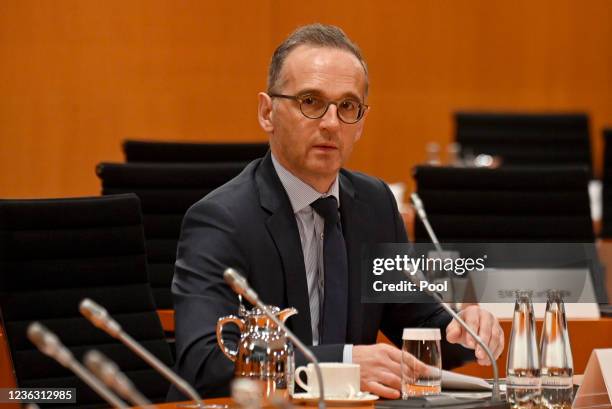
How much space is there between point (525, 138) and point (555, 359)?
5707 millimetres

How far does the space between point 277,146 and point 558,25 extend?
667 centimetres

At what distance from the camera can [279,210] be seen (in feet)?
9.25

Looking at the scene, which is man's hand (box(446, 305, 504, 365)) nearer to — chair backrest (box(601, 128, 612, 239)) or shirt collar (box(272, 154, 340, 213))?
shirt collar (box(272, 154, 340, 213))

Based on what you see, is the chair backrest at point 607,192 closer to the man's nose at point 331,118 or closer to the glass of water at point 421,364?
the man's nose at point 331,118

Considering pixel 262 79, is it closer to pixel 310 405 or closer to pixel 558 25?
pixel 558 25

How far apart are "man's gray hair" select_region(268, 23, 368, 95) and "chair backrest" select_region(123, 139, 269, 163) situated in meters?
1.80

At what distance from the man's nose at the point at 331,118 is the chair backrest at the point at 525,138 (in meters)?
5.12

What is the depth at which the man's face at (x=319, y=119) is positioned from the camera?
2.80m

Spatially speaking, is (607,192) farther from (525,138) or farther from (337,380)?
(337,380)

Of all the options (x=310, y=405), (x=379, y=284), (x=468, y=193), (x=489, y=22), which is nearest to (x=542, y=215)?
(x=468, y=193)

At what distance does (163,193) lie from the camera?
4207mm

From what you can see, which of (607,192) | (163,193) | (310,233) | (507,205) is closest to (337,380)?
(310,233)

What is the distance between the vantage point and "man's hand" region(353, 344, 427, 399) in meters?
2.33

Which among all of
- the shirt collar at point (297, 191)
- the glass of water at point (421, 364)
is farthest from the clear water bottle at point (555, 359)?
the shirt collar at point (297, 191)
